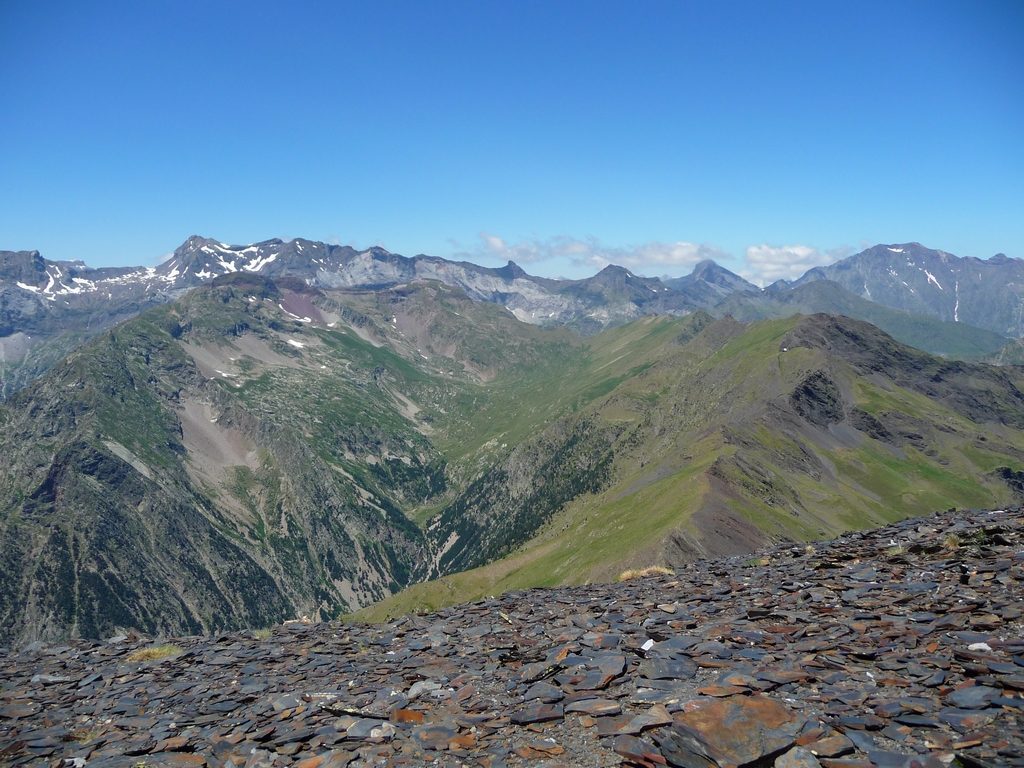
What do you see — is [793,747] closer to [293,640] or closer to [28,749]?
[28,749]

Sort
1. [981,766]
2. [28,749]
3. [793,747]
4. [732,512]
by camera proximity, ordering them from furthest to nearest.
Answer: [732,512] < [28,749] < [793,747] < [981,766]

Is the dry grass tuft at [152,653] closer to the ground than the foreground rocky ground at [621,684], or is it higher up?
closer to the ground

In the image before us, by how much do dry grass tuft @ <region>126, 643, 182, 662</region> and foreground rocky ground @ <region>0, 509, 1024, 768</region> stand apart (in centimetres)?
17

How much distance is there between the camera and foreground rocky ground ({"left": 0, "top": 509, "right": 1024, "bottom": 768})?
43.2ft

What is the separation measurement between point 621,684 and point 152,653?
75.5 feet

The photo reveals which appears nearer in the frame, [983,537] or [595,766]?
[595,766]

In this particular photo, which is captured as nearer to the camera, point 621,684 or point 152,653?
point 621,684

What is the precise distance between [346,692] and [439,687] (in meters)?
3.21

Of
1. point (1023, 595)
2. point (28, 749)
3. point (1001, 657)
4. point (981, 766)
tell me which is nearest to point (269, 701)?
point (28, 749)

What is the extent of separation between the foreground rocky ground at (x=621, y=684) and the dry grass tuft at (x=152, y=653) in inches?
6.7

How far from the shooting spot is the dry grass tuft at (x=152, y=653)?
2861 centimetres

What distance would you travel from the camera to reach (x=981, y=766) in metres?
11.1

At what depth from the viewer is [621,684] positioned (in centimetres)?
1712

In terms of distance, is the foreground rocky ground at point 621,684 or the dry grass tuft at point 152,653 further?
the dry grass tuft at point 152,653
